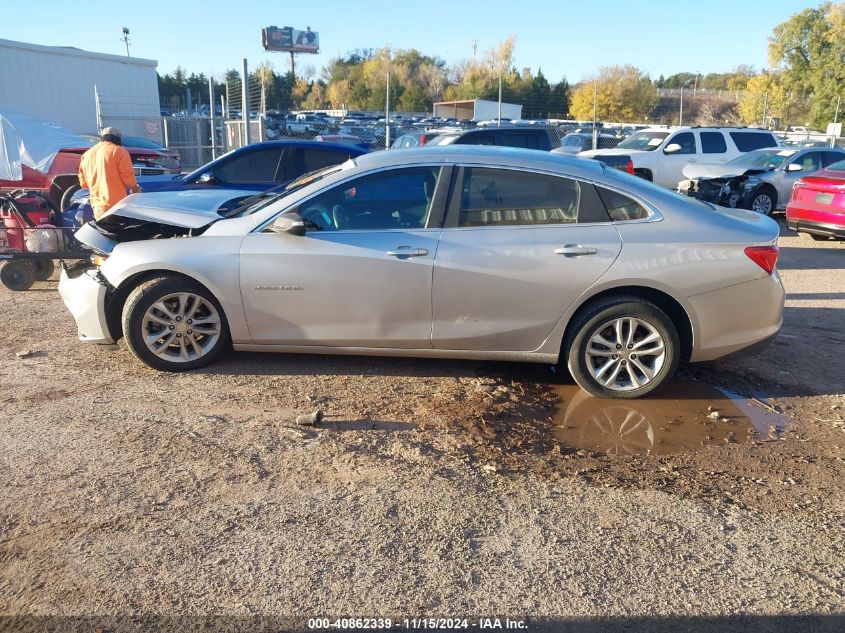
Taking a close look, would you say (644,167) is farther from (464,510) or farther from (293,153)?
(464,510)

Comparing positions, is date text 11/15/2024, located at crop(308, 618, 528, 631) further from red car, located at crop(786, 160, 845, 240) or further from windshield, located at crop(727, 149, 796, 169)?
windshield, located at crop(727, 149, 796, 169)

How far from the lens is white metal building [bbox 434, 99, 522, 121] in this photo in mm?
48688

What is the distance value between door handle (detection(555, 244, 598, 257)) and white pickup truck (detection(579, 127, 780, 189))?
11527 mm

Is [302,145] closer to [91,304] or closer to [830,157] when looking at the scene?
[91,304]

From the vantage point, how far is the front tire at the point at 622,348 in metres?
4.92

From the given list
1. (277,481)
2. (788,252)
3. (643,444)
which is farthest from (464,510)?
(788,252)

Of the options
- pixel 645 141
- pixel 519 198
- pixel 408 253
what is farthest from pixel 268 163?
pixel 645 141

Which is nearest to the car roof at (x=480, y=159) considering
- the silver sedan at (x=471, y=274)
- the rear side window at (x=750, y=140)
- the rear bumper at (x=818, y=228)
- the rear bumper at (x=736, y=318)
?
the silver sedan at (x=471, y=274)

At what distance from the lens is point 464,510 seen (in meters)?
3.60

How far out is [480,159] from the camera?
16.8 feet

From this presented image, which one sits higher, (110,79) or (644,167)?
(110,79)

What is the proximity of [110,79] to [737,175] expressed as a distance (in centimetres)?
2293

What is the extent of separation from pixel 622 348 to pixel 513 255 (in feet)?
3.23

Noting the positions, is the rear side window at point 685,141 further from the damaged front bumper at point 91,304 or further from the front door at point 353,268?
the damaged front bumper at point 91,304
